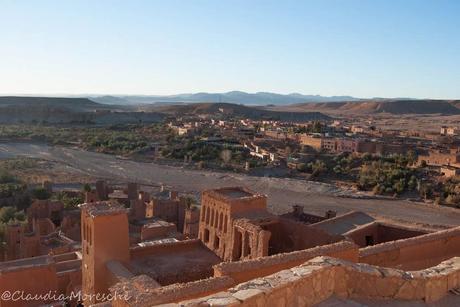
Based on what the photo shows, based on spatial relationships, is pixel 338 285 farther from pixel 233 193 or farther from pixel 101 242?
pixel 233 193

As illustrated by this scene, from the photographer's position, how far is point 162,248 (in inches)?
459

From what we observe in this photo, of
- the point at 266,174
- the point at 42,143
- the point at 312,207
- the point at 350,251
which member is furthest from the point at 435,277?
the point at 42,143

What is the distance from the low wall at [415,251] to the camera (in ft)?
31.8

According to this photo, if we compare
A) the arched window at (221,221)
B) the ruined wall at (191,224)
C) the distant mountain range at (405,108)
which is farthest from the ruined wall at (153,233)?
the distant mountain range at (405,108)

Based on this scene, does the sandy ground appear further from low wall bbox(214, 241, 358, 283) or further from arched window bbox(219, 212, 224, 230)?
low wall bbox(214, 241, 358, 283)

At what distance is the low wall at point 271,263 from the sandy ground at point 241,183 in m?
18.1

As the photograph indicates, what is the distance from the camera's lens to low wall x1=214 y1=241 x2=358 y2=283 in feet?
24.6

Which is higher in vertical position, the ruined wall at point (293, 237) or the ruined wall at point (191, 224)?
the ruined wall at point (293, 237)

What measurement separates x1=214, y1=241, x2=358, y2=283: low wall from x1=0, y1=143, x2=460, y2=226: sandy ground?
59.3 ft

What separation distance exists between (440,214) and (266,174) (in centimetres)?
1591

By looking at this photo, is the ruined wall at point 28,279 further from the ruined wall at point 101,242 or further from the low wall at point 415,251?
the low wall at point 415,251

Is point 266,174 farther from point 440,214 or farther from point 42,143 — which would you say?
point 42,143

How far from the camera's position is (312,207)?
30.6 metres

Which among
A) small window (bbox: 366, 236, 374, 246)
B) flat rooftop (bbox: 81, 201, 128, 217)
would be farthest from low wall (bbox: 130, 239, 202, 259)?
small window (bbox: 366, 236, 374, 246)
